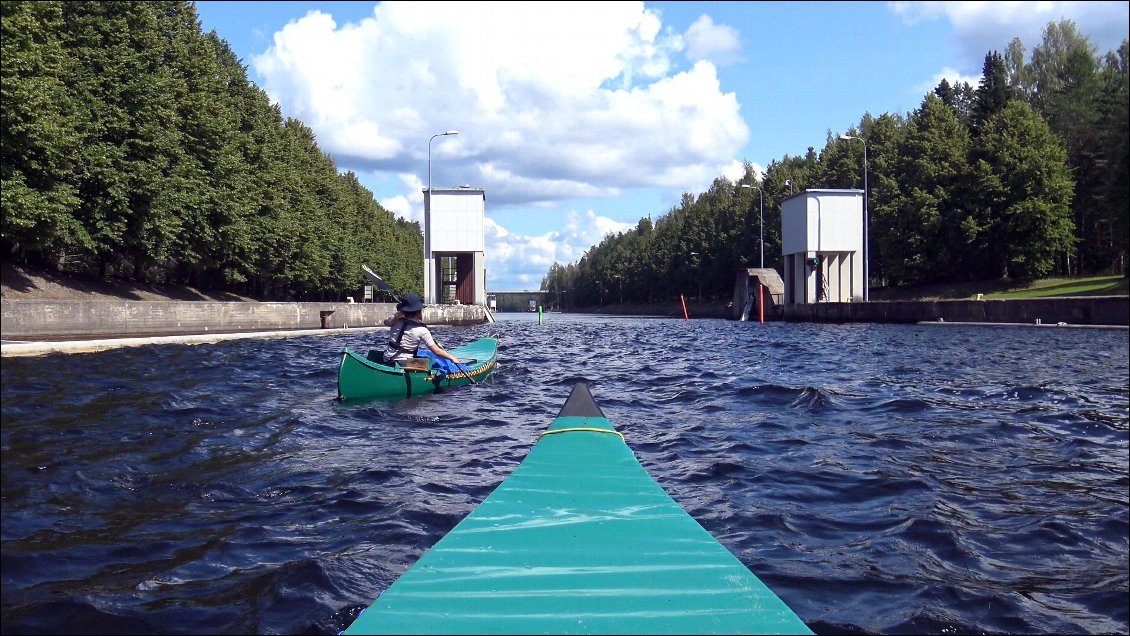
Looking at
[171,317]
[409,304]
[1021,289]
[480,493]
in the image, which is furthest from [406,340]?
[1021,289]

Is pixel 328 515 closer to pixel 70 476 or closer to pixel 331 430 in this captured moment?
pixel 70 476

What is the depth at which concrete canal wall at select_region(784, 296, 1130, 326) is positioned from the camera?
30219 millimetres

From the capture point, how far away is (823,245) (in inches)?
2247

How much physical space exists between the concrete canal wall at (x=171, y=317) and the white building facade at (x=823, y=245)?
28.2m

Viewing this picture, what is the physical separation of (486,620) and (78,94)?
31477 mm

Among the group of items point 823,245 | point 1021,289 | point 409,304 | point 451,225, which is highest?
point 451,225

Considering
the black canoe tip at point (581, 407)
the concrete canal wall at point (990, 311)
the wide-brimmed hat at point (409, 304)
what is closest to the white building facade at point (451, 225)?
the concrete canal wall at point (990, 311)

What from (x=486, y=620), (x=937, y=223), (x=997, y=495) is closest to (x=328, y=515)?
(x=486, y=620)

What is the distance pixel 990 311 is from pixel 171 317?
121 feet

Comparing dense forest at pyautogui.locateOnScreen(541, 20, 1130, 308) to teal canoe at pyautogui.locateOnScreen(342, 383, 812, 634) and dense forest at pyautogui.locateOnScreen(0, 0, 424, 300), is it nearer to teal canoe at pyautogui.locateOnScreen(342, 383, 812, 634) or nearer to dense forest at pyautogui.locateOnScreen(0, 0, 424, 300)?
dense forest at pyautogui.locateOnScreen(0, 0, 424, 300)

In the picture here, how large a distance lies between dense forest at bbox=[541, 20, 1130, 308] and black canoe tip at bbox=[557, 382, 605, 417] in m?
41.3

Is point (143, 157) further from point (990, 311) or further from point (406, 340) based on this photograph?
point (990, 311)

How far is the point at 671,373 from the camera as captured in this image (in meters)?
17.3

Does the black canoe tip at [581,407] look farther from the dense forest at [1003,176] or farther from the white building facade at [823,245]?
the white building facade at [823,245]
